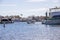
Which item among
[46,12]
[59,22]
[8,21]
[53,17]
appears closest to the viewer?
[59,22]

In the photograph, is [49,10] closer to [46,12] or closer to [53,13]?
[46,12]

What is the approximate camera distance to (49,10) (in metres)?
104

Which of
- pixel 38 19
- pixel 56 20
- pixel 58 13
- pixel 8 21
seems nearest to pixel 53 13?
pixel 58 13

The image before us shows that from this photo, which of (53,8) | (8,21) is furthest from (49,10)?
(8,21)

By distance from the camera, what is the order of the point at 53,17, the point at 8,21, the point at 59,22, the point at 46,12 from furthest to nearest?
1. the point at 8,21
2. the point at 46,12
3. the point at 53,17
4. the point at 59,22

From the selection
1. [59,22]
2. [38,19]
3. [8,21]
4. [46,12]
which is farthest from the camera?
[38,19]

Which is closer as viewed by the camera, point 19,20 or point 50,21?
point 50,21

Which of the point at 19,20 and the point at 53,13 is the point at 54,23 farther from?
the point at 19,20

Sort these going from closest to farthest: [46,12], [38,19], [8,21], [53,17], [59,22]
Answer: [59,22]
[53,17]
[46,12]
[8,21]
[38,19]

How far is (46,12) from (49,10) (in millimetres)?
4555

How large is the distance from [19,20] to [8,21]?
102 ft

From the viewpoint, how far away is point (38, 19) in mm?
138000

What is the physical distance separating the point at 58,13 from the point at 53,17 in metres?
3.32

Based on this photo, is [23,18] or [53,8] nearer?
[53,8]
